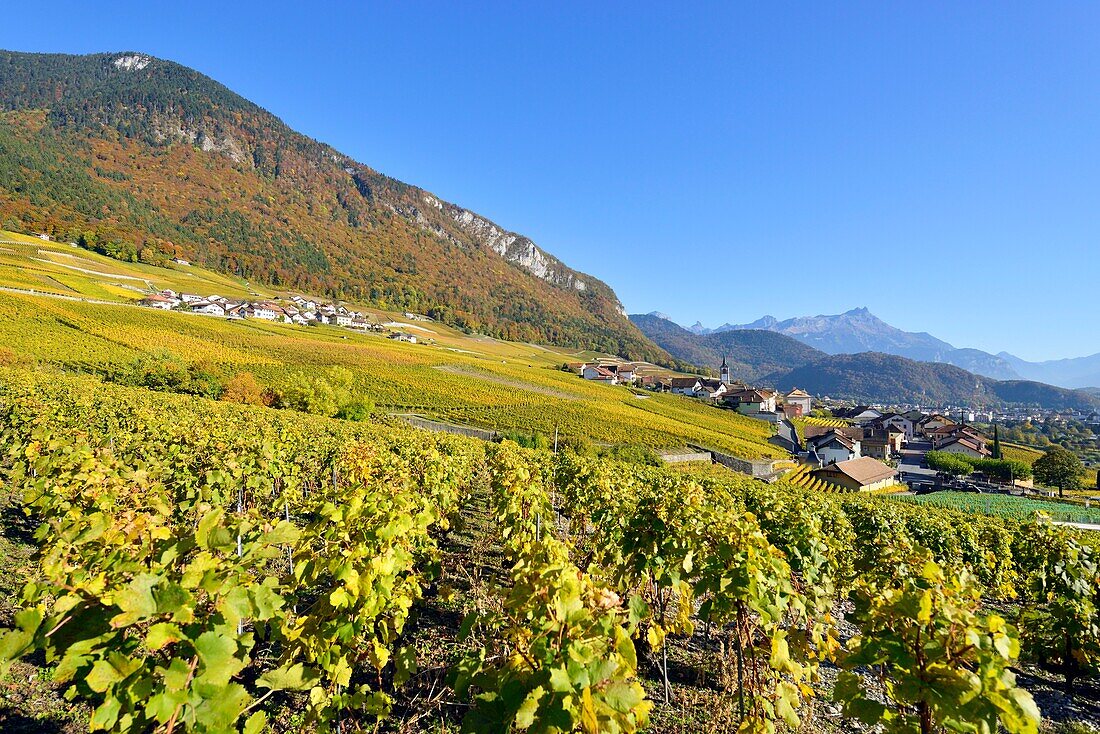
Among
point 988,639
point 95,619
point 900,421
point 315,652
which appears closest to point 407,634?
point 315,652

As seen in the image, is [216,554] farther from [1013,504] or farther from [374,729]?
[1013,504]

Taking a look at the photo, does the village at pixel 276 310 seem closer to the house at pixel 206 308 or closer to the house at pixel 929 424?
the house at pixel 206 308

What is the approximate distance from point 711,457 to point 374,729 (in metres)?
47.0

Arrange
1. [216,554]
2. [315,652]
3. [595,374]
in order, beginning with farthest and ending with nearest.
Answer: [595,374]
[315,652]
[216,554]

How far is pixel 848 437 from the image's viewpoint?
224ft

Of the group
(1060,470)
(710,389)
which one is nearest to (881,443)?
(1060,470)

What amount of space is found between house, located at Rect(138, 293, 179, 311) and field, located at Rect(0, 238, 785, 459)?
3.88m

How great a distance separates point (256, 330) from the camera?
75.0 metres

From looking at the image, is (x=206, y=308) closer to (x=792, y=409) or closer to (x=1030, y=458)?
(x=792, y=409)

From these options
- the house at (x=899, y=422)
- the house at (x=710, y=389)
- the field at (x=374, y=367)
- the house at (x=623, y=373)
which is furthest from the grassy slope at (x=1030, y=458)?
the house at (x=623, y=373)

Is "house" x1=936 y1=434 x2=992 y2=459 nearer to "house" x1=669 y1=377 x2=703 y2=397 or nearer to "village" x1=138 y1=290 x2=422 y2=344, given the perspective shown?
"house" x1=669 y1=377 x2=703 y2=397

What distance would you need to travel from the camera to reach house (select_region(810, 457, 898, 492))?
153 feet

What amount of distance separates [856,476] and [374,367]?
57991mm

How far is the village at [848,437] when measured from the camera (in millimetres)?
51944
